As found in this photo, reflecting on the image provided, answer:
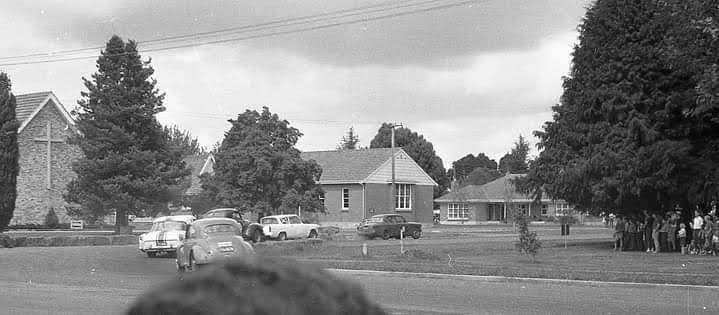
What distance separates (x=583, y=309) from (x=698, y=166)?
23668 millimetres

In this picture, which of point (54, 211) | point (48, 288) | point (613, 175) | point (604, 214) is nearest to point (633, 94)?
point (613, 175)

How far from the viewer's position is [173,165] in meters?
56.1

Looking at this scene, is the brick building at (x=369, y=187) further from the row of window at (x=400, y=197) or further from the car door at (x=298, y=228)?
the car door at (x=298, y=228)

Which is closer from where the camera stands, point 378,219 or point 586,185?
point 586,185

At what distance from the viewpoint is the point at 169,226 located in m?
35.9

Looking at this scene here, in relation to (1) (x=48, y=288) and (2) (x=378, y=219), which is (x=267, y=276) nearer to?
(1) (x=48, y=288)

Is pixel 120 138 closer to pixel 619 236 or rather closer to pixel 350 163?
pixel 619 236

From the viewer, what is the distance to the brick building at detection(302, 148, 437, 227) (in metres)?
78.4

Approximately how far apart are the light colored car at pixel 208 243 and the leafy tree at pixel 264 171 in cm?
2513

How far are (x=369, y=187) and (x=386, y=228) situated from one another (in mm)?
25115

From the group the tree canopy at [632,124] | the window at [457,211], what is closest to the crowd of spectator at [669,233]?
the tree canopy at [632,124]

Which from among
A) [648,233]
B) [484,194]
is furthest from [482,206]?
[648,233]

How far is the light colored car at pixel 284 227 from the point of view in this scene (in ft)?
159

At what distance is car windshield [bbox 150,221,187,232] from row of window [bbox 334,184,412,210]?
43.2 m
